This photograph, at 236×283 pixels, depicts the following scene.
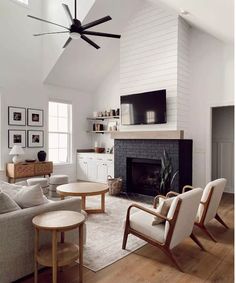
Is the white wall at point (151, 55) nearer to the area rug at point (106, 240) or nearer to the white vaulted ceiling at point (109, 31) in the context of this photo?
the white vaulted ceiling at point (109, 31)

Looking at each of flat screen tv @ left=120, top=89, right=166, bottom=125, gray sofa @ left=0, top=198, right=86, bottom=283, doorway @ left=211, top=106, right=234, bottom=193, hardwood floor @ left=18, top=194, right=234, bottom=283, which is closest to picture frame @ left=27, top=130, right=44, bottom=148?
flat screen tv @ left=120, top=89, right=166, bottom=125

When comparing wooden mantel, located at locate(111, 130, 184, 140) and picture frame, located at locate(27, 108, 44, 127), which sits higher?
picture frame, located at locate(27, 108, 44, 127)

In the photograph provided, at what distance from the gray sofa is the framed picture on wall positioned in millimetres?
4247

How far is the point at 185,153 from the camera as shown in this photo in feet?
18.1

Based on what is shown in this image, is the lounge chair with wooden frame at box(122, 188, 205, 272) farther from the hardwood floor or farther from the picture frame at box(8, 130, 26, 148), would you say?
the picture frame at box(8, 130, 26, 148)

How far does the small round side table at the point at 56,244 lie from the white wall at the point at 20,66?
414 cm

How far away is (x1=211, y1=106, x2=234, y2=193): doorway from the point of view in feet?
20.4

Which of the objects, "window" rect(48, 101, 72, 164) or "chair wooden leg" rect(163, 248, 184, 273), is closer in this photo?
"chair wooden leg" rect(163, 248, 184, 273)

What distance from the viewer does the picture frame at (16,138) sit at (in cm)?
613

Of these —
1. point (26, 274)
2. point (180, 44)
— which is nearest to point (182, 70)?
point (180, 44)

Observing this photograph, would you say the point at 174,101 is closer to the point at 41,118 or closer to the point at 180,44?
the point at 180,44

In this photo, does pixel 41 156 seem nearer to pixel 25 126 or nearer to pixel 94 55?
pixel 25 126

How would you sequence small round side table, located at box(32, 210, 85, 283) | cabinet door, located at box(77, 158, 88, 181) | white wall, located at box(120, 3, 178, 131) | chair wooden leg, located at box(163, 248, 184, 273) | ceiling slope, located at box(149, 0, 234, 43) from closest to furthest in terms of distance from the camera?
small round side table, located at box(32, 210, 85, 283), chair wooden leg, located at box(163, 248, 184, 273), ceiling slope, located at box(149, 0, 234, 43), white wall, located at box(120, 3, 178, 131), cabinet door, located at box(77, 158, 88, 181)

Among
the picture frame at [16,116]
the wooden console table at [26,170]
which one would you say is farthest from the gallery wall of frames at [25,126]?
the wooden console table at [26,170]
